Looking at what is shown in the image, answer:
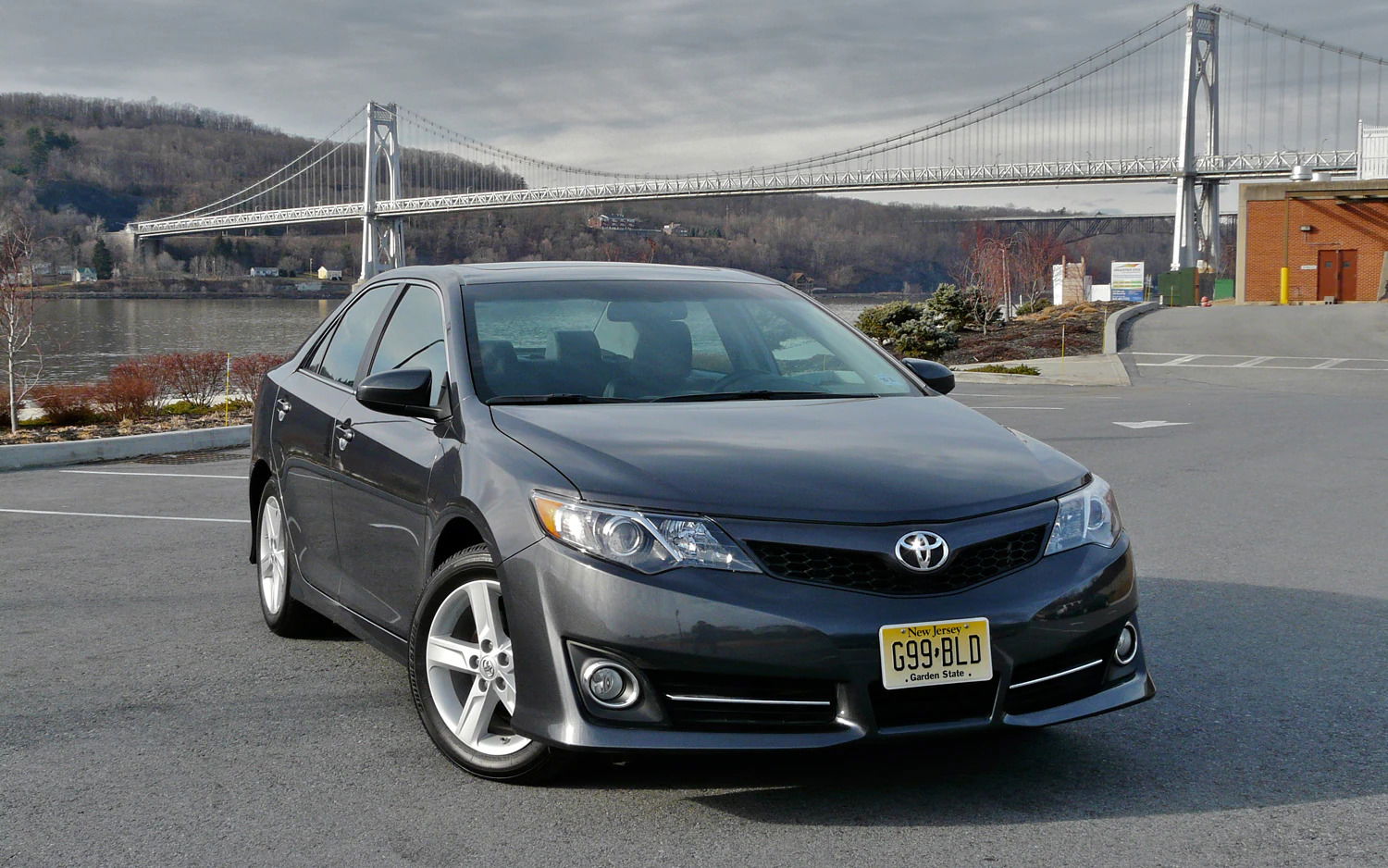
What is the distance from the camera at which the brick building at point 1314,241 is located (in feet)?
194

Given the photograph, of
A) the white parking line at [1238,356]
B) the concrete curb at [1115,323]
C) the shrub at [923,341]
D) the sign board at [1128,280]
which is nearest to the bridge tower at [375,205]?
the sign board at [1128,280]

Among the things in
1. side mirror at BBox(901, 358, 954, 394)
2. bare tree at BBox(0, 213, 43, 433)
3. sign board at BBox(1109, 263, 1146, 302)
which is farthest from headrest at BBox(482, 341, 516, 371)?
sign board at BBox(1109, 263, 1146, 302)

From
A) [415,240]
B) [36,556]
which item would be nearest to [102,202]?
[415,240]

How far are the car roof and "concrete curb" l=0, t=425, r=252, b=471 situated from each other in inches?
305

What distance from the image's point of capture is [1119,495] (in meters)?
10.2

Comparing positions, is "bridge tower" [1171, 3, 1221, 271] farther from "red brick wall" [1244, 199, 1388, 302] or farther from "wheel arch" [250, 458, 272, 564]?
"wheel arch" [250, 458, 272, 564]

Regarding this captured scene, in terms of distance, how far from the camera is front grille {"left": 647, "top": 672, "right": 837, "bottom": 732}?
3594 millimetres

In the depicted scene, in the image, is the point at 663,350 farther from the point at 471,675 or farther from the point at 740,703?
the point at 740,703

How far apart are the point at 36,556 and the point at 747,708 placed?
5.94 meters

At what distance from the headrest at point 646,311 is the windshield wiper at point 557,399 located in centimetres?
53

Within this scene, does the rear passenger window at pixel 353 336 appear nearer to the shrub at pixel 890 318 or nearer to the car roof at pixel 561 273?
the car roof at pixel 561 273

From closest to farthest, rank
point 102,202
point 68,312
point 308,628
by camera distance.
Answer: point 308,628
point 68,312
point 102,202

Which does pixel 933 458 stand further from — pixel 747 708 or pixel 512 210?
pixel 512 210

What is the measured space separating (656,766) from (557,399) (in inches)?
47.7
